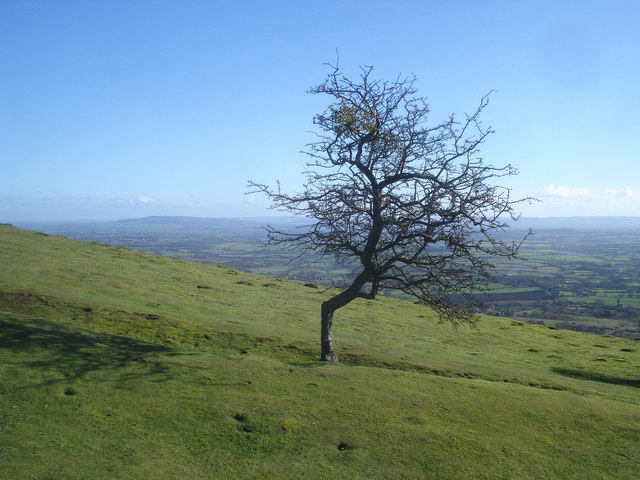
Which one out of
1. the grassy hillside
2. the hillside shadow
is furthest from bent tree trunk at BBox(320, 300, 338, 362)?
the hillside shadow

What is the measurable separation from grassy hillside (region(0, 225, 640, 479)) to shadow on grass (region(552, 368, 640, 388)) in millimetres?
488

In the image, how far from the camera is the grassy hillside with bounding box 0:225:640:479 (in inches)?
387

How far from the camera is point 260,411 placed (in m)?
12.2

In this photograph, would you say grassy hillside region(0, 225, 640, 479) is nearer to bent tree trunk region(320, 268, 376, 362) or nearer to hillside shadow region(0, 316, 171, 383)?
hillside shadow region(0, 316, 171, 383)

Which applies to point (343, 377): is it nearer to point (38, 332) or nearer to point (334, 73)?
point (38, 332)

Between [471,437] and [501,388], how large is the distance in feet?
15.2

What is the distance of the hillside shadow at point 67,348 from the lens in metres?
13.6

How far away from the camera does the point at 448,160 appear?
17953 mm

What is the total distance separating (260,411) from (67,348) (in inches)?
275

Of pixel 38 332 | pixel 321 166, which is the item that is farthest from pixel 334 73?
pixel 38 332

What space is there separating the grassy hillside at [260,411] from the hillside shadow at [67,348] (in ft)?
0.22

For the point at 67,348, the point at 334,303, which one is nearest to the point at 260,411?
the point at 67,348

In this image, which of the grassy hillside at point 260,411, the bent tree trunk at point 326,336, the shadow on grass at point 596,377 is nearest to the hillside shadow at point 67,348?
the grassy hillside at point 260,411

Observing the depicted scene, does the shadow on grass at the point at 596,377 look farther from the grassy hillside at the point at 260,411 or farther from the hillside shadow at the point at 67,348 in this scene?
the hillside shadow at the point at 67,348
